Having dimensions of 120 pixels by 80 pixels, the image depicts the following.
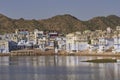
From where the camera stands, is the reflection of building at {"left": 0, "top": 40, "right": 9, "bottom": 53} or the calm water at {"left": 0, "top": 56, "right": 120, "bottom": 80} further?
the reflection of building at {"left": 0, "top": 40, "right": 9, "bottom": 53}

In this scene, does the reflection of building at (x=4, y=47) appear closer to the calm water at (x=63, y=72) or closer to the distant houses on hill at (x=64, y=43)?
the distant houses on hill at (x=64, y=43)

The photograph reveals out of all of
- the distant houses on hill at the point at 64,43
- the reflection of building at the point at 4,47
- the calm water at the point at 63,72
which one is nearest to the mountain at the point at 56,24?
the distant houses on hill at the point at 64,43

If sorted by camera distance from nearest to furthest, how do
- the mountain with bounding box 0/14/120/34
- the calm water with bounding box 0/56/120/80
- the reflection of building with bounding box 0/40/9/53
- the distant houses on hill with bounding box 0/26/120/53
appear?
the calm water with bounding box 0/56/120/80 < the distant houses on hill with bounding box 0/26/120/53 < the reflection of building with bounding box 0/40/9/53 < the mountain with bounding box 0/14/120/34

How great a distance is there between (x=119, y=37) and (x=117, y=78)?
69.8 metres

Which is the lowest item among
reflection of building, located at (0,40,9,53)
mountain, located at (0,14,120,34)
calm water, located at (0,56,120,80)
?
calm water, located at (0,56,120,80)

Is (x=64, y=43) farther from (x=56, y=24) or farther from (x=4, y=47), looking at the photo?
(x=56, y=24)

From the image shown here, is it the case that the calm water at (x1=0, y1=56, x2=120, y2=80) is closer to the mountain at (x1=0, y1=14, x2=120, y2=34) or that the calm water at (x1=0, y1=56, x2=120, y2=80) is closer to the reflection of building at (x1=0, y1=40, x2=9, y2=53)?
the reflection of building at (x1=0, y1=40, x2=9, y2=53)

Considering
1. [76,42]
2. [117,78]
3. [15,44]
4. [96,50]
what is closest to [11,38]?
[15,44]

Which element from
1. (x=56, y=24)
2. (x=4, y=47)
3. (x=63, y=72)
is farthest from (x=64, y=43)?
(x=63, y=72)

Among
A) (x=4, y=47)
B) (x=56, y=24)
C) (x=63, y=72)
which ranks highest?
(x=56, y=24)

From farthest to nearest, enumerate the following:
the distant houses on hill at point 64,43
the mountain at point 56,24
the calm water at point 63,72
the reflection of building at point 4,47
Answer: the mountain at point 56,24 → the reflection of building at point 4,47 → the distant houses on hill at point 64,43 → the calm water at point 63,72

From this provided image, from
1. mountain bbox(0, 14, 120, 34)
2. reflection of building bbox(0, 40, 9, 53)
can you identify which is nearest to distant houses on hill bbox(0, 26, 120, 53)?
reflection of building bbox(0, 40, 9, 53)

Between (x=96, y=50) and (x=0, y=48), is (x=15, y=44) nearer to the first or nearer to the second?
(x=0, y=48)

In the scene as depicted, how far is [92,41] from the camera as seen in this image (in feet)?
381
